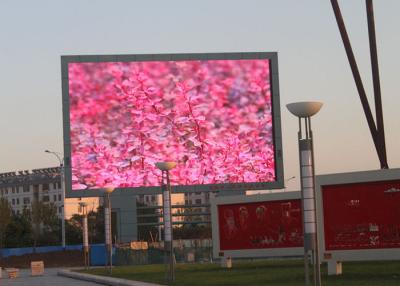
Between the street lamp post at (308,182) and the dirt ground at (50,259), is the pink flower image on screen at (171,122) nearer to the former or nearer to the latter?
the dirt ground at (50,259)

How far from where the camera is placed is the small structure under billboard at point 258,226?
3747cm

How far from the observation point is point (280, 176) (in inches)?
2446

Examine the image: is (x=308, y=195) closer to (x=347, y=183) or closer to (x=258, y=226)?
(x=347, y=183)

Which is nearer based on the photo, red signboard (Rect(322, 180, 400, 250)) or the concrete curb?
red signboard (Rect(322, 180, 400, 250))

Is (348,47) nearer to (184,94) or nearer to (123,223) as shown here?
(184,94)

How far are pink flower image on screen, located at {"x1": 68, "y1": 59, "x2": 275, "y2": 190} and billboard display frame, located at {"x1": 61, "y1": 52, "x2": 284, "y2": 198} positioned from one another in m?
0.31

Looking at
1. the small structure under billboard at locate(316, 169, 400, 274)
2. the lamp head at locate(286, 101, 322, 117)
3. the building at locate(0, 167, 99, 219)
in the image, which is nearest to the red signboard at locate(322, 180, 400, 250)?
the small structure under billboard at locate(316, 169, 400, 274)

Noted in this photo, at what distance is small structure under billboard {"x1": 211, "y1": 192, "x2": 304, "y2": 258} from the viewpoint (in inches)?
1475

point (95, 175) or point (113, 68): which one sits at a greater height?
point (113, 68)

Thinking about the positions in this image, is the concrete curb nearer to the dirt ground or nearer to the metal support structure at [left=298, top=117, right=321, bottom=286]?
the metal support structure at [left=298, top=117, right=321, bottom=286]

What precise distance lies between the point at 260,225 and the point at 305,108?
19.1 metres

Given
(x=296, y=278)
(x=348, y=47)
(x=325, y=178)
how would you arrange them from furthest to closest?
(x=348, y=47)
(x=325, y=178)
(x=296, y=278)

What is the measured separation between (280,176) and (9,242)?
136 feet

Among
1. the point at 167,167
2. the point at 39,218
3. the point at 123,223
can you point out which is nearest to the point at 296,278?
the point at 167,167
